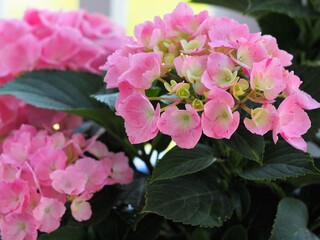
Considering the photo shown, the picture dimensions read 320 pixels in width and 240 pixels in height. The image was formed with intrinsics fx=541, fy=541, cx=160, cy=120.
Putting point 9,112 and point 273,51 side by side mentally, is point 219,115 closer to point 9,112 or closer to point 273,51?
point 273,51

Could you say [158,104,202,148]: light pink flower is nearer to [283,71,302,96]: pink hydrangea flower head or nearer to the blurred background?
[283,71,302,96]: pink hydrangea flower head

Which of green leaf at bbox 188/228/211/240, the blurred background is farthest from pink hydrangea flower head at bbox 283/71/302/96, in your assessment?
the blurred background

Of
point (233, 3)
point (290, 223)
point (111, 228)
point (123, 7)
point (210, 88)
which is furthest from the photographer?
point (123, 7)

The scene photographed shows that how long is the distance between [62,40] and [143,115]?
377mm

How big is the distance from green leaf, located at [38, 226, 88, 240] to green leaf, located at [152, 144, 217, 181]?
134 mm

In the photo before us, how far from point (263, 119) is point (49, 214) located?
0.26 metres

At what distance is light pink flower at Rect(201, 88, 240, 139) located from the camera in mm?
473

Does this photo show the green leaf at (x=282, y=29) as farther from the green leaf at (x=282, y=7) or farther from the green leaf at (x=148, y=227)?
the green leaf at (x=148, y=227)

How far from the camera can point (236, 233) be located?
24.9 inches

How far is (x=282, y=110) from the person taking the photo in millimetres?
495

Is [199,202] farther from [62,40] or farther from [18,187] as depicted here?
[62,40]

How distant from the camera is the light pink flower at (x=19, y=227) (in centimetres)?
58

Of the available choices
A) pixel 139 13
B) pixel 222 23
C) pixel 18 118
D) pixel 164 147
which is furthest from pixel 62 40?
pixel 139 13

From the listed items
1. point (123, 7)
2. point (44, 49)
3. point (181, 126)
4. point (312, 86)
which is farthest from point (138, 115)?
point (123, 7)
